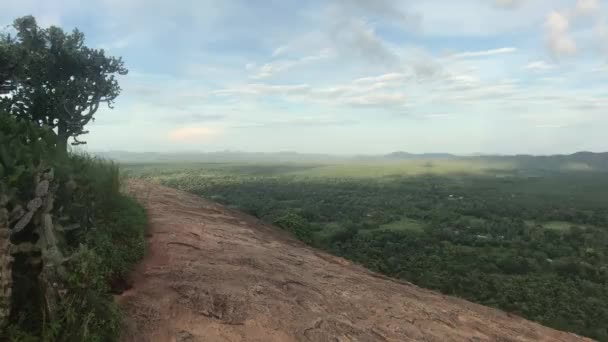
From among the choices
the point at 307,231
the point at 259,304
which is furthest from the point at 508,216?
the point at 259,304

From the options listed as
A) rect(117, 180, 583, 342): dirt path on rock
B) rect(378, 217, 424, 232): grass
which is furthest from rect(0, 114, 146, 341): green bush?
rect(378, 217, 424, 232): grass

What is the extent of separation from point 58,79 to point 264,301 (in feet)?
48.0

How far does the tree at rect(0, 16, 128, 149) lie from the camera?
14.5 meters

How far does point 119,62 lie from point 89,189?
36.9 feet

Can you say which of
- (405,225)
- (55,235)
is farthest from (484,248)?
(55,235)

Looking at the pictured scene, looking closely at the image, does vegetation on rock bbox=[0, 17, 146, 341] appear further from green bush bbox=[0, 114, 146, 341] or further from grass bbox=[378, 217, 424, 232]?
grass bbox=[378, 217, 424, 232]

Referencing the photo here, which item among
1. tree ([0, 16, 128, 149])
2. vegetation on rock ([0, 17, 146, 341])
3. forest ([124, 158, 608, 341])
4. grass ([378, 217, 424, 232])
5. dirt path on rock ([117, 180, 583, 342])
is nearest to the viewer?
vegetation on rock ([0, 17, 146, 341])

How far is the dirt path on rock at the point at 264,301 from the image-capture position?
690cm

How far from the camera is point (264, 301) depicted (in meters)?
8.01

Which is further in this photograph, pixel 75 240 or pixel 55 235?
pixel 75 240

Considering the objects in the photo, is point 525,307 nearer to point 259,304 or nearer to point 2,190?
point 259,304

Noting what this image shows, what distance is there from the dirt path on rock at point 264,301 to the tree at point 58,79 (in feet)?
20.8

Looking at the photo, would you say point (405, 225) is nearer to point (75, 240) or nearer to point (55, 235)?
point (75, 240)

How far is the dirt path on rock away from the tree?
6354 mm
